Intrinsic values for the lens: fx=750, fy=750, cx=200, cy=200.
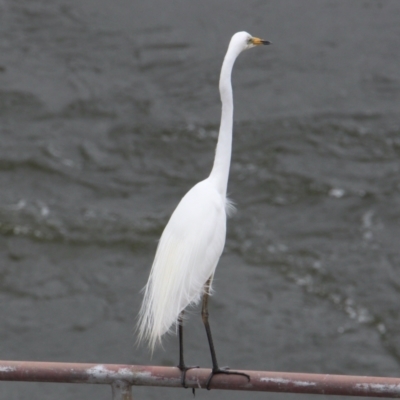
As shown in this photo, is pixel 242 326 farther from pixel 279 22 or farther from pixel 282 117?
pixel 279 22

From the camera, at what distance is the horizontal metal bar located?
188cm

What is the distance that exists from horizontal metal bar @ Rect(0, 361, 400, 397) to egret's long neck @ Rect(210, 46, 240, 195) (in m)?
1.02

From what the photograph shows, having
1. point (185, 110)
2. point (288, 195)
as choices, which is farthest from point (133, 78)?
point (288, 195)

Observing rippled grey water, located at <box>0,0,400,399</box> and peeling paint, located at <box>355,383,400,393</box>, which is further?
rippled grey water, located at <box>0,0,400,399</box>

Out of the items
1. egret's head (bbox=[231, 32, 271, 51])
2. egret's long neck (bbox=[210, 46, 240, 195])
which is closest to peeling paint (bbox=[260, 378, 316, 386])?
egret's long neck (bbox=[210, 46, 240, 195])

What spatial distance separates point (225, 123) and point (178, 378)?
3.57 ft

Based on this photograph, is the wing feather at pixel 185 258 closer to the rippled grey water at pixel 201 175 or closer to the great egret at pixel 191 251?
the great egret at pixel 191 251

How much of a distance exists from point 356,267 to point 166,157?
6.65ft

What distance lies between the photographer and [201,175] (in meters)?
6.91

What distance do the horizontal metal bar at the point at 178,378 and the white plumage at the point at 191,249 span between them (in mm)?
592

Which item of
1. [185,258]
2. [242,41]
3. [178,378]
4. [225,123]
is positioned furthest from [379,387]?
[242,41]

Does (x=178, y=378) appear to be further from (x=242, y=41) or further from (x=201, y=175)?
(x=201, y=175)

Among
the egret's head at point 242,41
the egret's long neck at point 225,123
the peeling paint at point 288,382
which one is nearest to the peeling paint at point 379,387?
the peeling paint at point 288,382

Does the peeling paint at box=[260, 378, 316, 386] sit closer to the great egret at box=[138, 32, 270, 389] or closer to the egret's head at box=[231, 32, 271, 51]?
the great egret at box=[138, 32, 270, 389]
